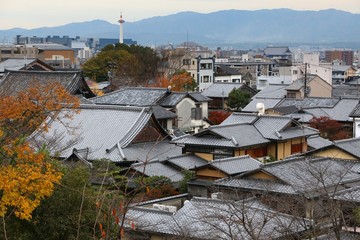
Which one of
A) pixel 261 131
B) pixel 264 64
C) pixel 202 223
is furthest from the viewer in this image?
pixel 264 64

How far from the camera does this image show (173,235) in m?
13.5

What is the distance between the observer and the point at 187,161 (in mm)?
20984

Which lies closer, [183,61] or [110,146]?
[110,146]

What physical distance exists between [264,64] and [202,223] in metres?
60.7

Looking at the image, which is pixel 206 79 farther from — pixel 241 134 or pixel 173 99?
pixel 241 134

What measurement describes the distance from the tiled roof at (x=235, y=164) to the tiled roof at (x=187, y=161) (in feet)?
2.85

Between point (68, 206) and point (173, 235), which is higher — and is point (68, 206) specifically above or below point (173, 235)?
above

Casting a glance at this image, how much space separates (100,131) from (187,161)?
3.48m

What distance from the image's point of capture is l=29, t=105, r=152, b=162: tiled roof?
21141mm

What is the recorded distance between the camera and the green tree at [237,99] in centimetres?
4153

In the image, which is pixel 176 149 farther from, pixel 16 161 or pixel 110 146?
pixel 16 161

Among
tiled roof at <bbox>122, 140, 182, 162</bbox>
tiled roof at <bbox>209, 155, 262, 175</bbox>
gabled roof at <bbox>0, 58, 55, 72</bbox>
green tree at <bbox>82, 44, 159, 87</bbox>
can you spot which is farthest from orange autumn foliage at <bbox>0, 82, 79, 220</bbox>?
green tree at <bbox>82, 44, 159, 87</bbox>

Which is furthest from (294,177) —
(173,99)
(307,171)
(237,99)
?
(237,99)

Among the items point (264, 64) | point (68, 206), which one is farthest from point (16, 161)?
point (264, 64)
